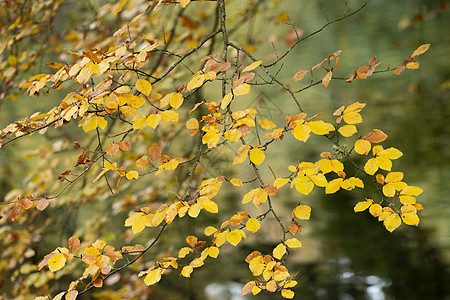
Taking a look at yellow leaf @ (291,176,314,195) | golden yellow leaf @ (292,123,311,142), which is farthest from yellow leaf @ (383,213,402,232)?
golden yellow leaf @ (292,123,311,142)

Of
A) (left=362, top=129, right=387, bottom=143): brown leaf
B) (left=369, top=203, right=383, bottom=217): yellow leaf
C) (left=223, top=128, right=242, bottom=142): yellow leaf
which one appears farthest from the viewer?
(left=369, top=203, right=383, bottom=217): yellow leaf

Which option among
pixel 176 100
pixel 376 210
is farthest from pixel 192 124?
pixel 376 210

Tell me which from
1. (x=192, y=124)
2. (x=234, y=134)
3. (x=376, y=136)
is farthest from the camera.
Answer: (x=192, y=124)

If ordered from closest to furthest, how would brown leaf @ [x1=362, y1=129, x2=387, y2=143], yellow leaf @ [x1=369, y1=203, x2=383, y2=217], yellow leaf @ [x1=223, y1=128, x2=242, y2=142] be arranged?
1. yellow leaf @ [x1=223, y1=128, x2=242, y2=142]
2. brown leaf @ [x1=362, y1=129, x2=387, y2=143]
3. yellow leaf @ [x1=369, y1=203, x2=383, y2=217]

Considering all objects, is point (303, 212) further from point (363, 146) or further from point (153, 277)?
point (153, 277)

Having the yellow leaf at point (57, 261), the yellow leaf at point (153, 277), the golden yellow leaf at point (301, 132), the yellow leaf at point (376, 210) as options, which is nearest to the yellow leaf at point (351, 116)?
the golden yellow leaf at point (301, 132)

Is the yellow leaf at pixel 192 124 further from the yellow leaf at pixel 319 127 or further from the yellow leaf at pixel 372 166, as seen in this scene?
the yellow leaf at pixel 372 166

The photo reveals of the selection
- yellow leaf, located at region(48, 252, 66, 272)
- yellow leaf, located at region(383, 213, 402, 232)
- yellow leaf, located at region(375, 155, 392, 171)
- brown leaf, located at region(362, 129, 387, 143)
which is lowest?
yellow leaf, located at region(383, 213, 402, 232)

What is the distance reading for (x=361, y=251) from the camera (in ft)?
13.6

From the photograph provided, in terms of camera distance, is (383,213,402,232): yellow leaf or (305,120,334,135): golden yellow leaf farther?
(383,213,402,232): yellow leaf

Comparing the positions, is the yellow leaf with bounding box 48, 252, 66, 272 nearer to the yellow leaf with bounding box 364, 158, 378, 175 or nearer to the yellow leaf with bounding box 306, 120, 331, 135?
the yellow leaf with bounding box 306, 120, 331, 135

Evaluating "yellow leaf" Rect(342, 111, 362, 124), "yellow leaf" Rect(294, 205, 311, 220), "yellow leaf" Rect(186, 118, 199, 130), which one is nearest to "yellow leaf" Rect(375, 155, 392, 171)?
"yellow leaf" Rect(342, 111, 362, 124)

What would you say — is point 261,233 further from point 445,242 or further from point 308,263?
point 445,242

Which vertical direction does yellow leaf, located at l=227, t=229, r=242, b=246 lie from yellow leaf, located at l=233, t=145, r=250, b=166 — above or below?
below
